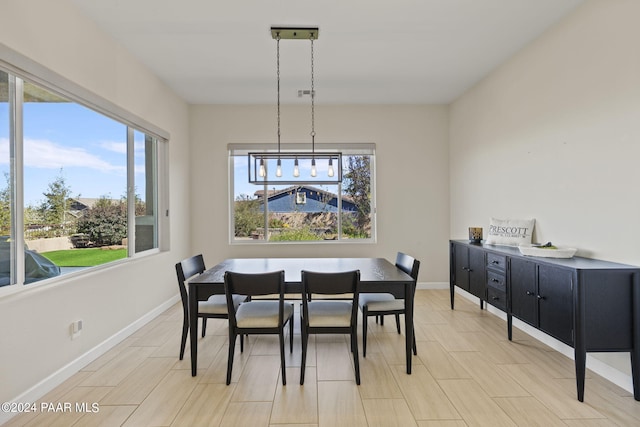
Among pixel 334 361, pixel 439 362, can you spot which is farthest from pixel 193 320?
pixel 439 362

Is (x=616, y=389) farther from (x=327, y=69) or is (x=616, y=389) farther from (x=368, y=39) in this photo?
(x=327, y=69)

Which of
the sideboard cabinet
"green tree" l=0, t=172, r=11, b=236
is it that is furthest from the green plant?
"green tree" l=0, t=172, r=11, b=236

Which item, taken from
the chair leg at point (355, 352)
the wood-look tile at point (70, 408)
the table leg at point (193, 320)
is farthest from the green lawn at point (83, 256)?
the chair leg at point (355, 352)

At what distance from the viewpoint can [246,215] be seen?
17.5ft

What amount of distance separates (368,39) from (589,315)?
9.19 feet

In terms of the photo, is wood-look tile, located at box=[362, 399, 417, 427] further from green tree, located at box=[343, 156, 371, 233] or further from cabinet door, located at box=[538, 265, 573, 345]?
green tree, located at box=[343, 156, 371, 233]

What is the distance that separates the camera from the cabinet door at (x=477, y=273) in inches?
139

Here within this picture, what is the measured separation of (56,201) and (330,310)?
2.24 m

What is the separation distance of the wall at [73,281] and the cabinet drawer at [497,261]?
11.6 feet

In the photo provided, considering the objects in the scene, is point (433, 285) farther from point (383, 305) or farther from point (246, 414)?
A: point (246, 414)

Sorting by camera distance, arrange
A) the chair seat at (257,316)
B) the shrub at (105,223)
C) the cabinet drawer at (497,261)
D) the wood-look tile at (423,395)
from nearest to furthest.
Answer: the wood-look tile at (423,395) → the chair seat at (257,316) → the shrub at (105,223) → the cabinet drawer at (497,261)

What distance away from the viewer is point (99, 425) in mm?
2008

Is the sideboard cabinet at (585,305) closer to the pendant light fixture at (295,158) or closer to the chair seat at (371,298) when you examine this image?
the chair seat at (371,298)

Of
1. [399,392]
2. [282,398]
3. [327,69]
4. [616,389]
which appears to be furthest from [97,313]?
[616,389]
